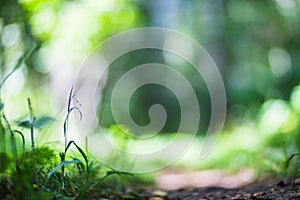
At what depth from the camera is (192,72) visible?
33.6ft

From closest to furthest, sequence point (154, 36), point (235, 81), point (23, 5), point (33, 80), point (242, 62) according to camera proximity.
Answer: point (23, 5)
point (33, 80)
point (235, 81)
point (242, 62)
point (154, 36)

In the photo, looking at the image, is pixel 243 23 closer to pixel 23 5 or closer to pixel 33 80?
pixel 33 80

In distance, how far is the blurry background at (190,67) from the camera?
4031 millimetres

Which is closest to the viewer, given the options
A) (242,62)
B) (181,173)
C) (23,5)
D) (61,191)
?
(61,191)

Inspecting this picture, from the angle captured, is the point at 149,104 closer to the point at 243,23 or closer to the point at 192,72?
the point at 192,72

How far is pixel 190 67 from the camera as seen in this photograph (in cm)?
1040

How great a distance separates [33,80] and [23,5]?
2741 millimetres

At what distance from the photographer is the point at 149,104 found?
10289 millimetres

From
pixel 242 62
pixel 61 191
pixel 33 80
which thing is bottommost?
pixel 61 191

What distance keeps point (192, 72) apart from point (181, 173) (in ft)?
22.0

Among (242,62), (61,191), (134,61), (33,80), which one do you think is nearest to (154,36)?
(134,61)

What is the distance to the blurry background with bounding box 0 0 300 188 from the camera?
4.03m

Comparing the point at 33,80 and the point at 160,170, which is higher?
the point at 33,80

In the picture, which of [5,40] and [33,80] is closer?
[5,40]
